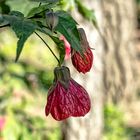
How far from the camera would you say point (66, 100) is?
162cm

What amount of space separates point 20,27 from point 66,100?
282 mm

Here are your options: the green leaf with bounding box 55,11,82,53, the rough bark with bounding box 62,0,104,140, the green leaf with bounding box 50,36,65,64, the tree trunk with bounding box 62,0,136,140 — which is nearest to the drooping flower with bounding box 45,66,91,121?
the green leaf with bounding box 50,36,65,64

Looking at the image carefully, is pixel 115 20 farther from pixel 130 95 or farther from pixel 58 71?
pixel 58 71

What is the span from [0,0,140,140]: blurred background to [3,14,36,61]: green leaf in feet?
1.38

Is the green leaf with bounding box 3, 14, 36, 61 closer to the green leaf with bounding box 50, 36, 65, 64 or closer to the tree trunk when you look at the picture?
the green leaf with bounding box 50, 36, 65, 64

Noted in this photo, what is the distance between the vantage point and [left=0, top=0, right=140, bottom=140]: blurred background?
4.33 m

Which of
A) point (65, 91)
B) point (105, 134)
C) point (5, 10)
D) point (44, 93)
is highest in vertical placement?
point (5, 10)

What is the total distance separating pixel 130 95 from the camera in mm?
8531

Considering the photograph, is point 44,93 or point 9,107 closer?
point 9,107

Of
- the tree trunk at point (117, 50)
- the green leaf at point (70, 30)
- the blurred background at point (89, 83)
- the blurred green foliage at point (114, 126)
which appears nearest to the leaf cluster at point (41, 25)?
the green leaf at point (70, 30)

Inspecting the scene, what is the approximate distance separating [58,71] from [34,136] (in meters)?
2.96

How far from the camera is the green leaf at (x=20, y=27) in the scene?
1400 mm

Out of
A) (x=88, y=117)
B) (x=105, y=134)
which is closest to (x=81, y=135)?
(x=88, y=117)

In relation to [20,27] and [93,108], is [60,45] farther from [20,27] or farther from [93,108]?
[93,108]
